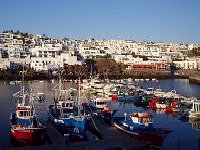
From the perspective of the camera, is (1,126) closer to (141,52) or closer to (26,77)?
(26,77)

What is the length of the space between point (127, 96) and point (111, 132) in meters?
13.9

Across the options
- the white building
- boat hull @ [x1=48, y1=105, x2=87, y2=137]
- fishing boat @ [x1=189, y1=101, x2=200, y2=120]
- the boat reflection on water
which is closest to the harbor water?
the boat reflection on water

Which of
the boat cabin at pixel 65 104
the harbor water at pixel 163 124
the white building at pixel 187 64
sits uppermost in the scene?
the white building at pixel 187 64

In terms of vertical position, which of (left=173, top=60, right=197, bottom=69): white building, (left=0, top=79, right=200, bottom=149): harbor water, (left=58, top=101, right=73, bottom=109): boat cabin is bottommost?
(left=0, top=79, right=200, bottom=149): harbor water

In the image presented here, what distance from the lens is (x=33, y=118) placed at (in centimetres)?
1720

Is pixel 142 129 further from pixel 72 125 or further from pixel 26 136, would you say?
pixel 26 136

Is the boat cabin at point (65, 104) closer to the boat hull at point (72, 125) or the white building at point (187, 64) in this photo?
Result: the boat hull at point (72, 125)

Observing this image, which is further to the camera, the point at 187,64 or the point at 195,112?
the point at 187,64

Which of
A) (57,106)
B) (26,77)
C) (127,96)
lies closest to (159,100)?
(127,96)

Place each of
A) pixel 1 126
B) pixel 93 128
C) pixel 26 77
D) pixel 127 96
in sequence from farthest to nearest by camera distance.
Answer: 1. pixel 26 77
2. pixel 127 96
3. pixel 1 126
4. pixel 93 128

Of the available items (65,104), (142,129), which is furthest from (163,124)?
(65,104)

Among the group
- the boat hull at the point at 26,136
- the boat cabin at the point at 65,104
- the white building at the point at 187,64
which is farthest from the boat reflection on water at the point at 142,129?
the white building at the point at 187,64

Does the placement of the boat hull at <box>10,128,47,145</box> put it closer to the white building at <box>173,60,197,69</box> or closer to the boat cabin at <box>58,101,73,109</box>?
the boat cabin at <box>58,101,73,109</box>

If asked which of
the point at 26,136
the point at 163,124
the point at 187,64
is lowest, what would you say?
the point at 163,124
